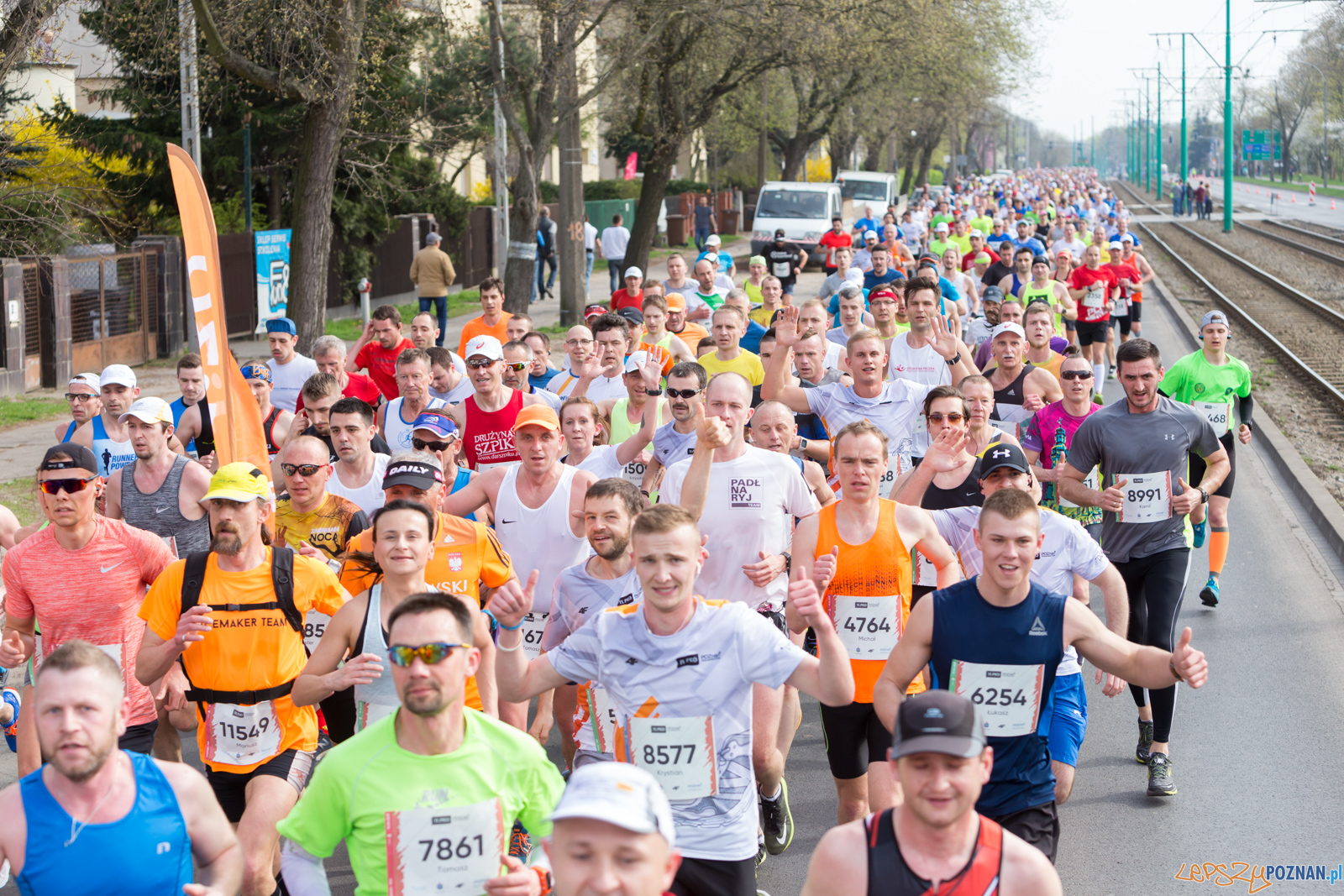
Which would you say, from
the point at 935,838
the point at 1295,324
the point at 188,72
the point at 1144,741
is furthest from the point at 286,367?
the point at 1295,324

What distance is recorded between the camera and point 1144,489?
7.42 meters

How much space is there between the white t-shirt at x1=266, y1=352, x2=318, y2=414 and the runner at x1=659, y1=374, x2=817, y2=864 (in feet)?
15.6

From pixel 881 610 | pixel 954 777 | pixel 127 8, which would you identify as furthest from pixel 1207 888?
pixel 127 8

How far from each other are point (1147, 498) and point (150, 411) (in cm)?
487

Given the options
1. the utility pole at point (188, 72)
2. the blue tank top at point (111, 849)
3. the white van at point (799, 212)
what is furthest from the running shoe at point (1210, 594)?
the white van at point (799, 212)

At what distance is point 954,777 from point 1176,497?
4.49 m

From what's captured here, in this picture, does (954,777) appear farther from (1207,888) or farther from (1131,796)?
(1131,796)

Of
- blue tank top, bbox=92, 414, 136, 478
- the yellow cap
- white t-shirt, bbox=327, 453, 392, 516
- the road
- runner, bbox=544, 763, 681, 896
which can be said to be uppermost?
the yellow cap

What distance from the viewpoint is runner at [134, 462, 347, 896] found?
5152 mm

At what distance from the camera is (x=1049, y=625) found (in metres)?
4.74

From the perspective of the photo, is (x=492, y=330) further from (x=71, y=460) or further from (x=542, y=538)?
(x=71, y=460)

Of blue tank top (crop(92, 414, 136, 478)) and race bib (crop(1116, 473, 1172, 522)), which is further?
blue tank top (crop(92, 414, 136, 478))

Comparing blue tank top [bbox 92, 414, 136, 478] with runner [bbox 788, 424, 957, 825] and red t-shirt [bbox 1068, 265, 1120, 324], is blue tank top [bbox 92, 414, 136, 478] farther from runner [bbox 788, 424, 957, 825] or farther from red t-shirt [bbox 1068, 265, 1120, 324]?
red t-shirt [bbox 1068, 265, 1120, 324]

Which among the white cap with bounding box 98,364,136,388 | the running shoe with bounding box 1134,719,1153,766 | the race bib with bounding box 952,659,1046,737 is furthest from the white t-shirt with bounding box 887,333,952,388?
the race bib with bounding box 952,659,1046,737
